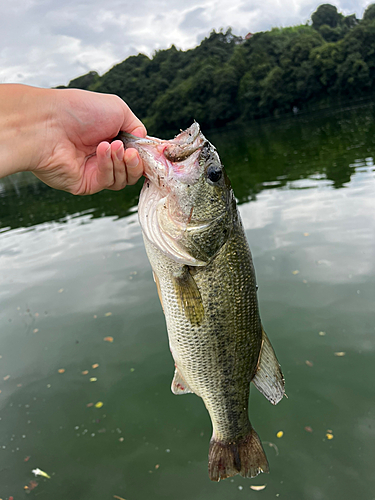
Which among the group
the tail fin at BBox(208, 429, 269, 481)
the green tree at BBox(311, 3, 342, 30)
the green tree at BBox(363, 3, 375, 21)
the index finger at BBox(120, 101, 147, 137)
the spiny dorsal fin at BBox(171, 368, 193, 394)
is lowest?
the tail fin at BBox(208, 429, 269, 481)

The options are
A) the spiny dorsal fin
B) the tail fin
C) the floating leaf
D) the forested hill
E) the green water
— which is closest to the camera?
the tail fin

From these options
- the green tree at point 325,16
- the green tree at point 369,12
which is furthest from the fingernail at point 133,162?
the green tree at point 325,16

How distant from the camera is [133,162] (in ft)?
7.41

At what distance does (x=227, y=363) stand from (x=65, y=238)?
476 inches

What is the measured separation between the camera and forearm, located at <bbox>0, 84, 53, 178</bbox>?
2145 millimetres

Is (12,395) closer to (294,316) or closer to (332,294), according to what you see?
(294,316)

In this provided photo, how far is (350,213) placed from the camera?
9938mm

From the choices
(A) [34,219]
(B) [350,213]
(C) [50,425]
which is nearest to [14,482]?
(C) [50,425]

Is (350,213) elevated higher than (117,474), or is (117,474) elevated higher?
(350,213)

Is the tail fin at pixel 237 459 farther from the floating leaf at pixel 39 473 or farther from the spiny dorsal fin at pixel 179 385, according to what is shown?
the floating leaf at pixel 39 473

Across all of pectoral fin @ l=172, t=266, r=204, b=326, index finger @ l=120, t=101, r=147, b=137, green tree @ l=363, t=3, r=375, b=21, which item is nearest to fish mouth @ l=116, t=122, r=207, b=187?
index finger @ l=120, t=101, r=147, b=137

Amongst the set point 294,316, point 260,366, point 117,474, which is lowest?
point 117,474

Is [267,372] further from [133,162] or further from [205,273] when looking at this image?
[133,162]

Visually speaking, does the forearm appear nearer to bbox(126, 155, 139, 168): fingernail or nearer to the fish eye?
bbox(126, 155, 139, 168): fingernail
